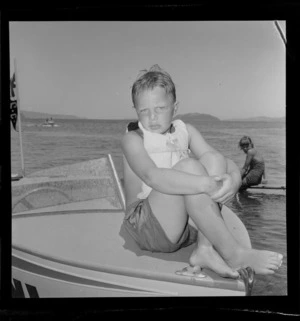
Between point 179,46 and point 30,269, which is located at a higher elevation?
point 179,46

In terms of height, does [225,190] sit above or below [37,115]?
below

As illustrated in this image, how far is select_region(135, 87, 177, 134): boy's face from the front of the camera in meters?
2.62

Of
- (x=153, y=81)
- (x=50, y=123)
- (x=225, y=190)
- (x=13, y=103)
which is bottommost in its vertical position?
(x=225, y=190)

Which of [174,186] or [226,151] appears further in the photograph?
[226,151]

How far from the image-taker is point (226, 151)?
2.66 m

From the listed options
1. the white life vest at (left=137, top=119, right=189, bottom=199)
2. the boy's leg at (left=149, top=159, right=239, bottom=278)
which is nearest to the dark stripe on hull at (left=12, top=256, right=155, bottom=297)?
the boy's leg at (left=149, top=159, right=239, bottom=278)

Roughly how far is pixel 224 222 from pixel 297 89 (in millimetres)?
804

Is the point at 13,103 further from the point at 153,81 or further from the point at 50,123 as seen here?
the point at 153,81

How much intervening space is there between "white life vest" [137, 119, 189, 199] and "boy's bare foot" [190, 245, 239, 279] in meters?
0.39

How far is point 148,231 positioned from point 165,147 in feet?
1.44

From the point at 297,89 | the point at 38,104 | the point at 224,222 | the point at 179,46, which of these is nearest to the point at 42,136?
the point at 38,104

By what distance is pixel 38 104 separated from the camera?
8.65ft

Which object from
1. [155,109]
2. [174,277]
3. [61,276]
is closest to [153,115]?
[155,109]
